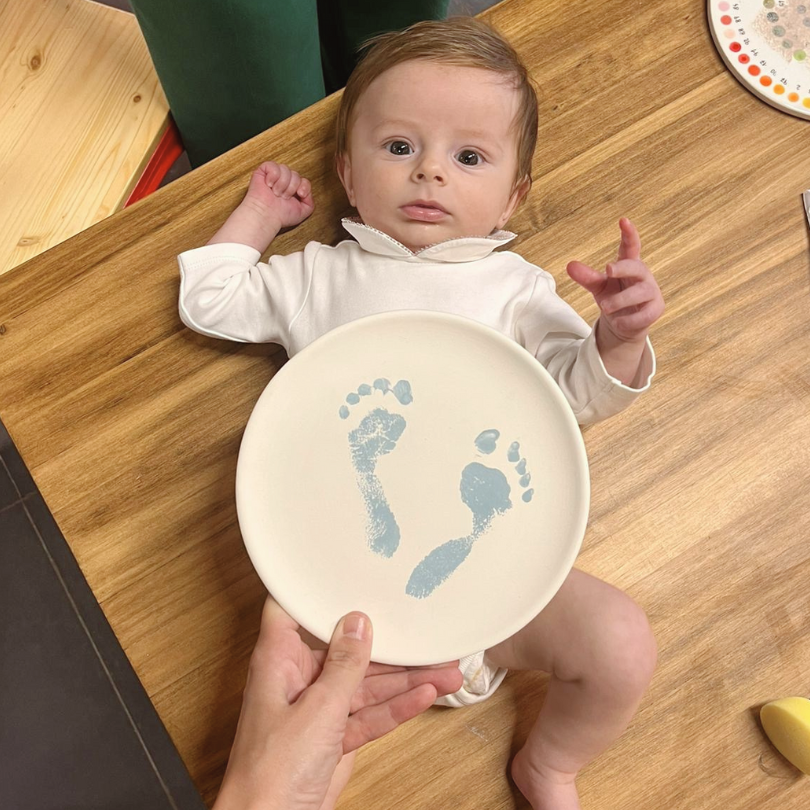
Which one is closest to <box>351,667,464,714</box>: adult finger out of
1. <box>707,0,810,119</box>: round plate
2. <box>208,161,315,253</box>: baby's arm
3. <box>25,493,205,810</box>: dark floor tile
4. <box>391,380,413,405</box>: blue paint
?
<box>391,380,413,405</box>: blue paint

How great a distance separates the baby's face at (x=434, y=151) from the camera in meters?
0.76

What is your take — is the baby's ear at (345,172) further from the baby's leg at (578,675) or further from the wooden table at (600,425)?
the baby's leg at (578,675)

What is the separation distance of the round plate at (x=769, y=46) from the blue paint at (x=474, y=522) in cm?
63

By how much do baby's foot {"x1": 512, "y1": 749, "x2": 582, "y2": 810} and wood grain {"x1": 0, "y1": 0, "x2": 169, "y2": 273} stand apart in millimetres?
827

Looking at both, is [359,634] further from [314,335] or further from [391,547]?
[314,335]

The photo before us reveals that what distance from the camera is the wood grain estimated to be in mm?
921

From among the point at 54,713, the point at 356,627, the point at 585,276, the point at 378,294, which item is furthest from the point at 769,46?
the point at 54,713

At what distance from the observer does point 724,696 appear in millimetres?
784

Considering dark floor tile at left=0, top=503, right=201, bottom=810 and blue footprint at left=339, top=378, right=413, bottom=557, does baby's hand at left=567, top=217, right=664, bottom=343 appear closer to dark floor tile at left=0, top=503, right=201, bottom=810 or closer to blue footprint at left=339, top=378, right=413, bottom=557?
blue footprint at left=339, top=378, right=413, bottom=557

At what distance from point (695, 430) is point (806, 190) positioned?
33 centimetres

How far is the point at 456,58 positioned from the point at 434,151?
0.11 m

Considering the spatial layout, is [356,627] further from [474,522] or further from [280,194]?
[280,194]

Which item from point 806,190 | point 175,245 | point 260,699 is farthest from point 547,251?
point 260,699

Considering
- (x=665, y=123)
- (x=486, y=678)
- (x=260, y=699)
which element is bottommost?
(x=486, y=678)
